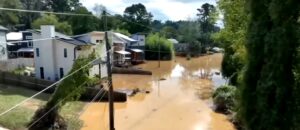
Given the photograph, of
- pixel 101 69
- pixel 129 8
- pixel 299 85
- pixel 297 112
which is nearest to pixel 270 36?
pixel 299 85

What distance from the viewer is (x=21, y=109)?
885 inches

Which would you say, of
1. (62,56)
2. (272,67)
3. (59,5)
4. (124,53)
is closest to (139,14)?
(59,5)

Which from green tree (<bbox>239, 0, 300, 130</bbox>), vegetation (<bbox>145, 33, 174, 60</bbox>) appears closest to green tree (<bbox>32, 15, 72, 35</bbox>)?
vegetation (<bbox>145, 33, 174, 60</bbox>)

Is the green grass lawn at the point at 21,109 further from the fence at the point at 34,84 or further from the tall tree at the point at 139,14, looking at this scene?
the tall tree at the point at 139,14

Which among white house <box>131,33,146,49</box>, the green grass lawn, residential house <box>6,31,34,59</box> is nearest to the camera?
the green grass lawn

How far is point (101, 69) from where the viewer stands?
38.0 m

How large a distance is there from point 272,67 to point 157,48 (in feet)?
183

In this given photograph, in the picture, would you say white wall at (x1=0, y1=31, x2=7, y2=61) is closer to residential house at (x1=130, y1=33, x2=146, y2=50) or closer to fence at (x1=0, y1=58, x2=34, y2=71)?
fence at (x1=0, y1=58, x2=34, y2=71)

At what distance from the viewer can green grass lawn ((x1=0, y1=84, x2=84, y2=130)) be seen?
1933cm

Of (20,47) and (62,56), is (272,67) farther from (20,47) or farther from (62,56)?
(20,47)

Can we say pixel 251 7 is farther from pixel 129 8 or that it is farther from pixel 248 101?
pixel 129 8

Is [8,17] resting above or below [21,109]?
above

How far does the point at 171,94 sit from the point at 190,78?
40.5 ft

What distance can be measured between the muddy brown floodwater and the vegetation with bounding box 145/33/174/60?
17986 mm
